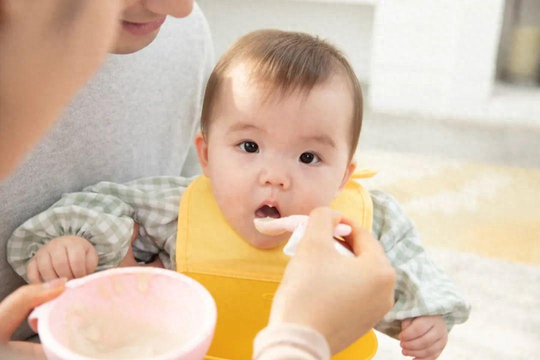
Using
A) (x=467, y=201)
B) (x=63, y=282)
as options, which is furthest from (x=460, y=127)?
(x=63, y=282)

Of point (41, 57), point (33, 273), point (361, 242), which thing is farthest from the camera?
point (33, 273)

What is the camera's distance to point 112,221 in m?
0.95

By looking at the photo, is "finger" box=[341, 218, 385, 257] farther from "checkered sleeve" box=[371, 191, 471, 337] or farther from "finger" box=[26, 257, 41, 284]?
"finger" box=[26, 257, 41, 284]

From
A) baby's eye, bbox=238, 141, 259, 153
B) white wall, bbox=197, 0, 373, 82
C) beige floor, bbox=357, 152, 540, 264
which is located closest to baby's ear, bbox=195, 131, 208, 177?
baby's eye, bbox=238, 141, 259, 153

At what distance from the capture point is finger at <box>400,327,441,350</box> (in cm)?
98

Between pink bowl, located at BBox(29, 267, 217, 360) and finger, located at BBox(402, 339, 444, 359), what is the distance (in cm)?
44

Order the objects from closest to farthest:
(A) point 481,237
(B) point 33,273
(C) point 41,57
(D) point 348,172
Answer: (C) point 41,57 → (B) point 33,273 → (D) point 348,172 → (A) point 481,237

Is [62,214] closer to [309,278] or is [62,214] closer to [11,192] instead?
[11,192]

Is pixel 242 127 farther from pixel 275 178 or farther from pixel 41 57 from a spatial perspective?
pixel 41 57

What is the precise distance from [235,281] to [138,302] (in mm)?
291

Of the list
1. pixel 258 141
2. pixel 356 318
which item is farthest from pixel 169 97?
pixel 356 318

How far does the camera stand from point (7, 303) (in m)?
0.72

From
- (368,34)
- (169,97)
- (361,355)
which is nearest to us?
(361,355)

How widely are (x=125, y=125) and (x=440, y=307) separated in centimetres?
61
